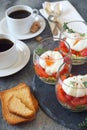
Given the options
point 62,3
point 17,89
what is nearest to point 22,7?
point 62,3

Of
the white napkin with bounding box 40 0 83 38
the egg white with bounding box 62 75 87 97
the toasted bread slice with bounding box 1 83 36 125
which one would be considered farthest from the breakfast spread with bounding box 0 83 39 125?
the white napkin with bounding box 40 0 83 38

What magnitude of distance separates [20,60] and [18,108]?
205 mm

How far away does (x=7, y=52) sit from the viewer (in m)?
0.81

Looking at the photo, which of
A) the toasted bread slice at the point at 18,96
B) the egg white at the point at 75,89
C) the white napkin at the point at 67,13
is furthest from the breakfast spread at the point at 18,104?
the white napkin at the point at 67,13

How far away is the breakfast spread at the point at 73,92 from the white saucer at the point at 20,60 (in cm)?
19

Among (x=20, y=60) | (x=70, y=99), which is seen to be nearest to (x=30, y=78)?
(x=20, y=60)

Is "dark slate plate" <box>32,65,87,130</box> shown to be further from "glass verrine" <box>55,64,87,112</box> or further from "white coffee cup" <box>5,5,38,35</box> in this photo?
"white coffee cup" <box>5,5,38,35</box>

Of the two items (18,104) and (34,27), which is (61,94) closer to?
(18,104)

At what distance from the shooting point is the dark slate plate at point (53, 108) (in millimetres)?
687

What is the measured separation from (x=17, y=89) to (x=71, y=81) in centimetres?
17

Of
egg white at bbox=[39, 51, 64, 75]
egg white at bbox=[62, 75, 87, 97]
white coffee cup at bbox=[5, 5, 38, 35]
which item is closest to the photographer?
egg white at bbox=[62, 75, 87, 97]

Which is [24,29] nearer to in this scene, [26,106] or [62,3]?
[62,3]

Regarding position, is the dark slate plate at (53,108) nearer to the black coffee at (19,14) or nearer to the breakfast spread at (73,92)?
the breakfast spread at (73,92)

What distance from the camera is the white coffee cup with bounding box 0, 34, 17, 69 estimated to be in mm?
817
